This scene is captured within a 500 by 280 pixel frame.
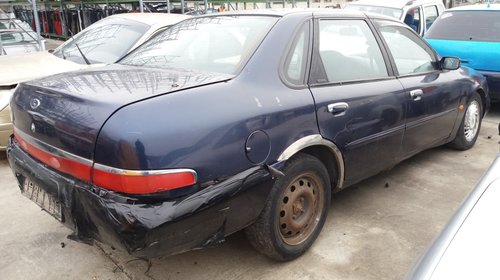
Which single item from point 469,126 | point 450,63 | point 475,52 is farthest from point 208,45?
point 475,52

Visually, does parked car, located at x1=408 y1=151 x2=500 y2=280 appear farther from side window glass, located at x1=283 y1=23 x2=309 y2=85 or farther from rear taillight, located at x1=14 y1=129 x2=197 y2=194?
side window glass, located at x1=283 y1=23 x2=309 y2=85

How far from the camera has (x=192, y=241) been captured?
7.04 ft

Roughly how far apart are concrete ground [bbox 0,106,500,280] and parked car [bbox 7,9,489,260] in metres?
0.21

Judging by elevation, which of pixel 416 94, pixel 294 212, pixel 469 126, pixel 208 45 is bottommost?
pixel 469 126

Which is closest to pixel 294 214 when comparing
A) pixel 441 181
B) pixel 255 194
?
pixel 255 194

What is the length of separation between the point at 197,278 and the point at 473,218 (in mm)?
1620

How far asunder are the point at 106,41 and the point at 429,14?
6.68 m

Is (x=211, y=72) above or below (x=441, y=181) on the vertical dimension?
above

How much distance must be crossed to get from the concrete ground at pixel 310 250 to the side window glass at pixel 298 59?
3.80 ft

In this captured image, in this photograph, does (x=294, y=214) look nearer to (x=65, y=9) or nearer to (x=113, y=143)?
(x=113, y=143)

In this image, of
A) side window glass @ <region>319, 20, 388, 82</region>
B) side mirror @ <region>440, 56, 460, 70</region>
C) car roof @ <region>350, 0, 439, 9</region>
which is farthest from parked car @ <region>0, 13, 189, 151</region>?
car roof @ <region>350, 0, 439, 9</region>

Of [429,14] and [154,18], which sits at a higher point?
[154,18]

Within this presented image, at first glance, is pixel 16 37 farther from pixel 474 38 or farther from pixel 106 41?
pixel 474 38

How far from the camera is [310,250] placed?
2.89m
